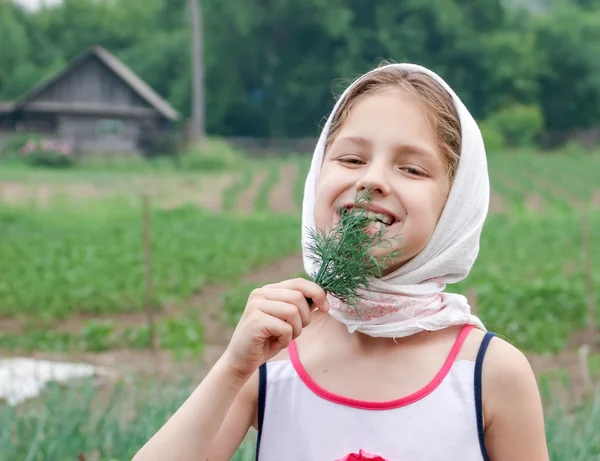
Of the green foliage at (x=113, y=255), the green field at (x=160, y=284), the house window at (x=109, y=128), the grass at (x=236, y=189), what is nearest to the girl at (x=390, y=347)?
the green field at (x=160, y=284)

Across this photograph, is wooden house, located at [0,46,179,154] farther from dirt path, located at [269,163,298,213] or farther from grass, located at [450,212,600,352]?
grass, located at [450,212,600,352]

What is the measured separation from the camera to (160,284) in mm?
9672

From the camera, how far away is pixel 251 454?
7.19 feet

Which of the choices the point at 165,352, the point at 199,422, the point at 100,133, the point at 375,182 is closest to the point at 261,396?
the point at 199,422

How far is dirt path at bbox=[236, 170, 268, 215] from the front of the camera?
21873 mm

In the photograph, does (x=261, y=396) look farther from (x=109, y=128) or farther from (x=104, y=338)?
(x=109, y=128)

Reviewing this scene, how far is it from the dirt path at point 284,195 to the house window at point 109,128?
6.80 metres

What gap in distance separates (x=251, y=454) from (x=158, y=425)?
0.52 metres

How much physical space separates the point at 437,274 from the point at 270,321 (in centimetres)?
29

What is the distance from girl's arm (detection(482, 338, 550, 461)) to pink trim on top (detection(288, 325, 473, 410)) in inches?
2.3

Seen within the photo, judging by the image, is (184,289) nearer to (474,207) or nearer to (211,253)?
(211,253)

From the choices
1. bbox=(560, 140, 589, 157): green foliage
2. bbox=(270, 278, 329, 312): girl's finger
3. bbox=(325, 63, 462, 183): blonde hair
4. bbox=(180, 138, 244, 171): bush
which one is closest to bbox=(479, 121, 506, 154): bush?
bbox=(560, 140, 589, 157): green foliage

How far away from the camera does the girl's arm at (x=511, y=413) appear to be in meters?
1.28

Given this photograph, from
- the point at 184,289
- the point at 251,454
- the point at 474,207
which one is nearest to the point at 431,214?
the point at 474,207
